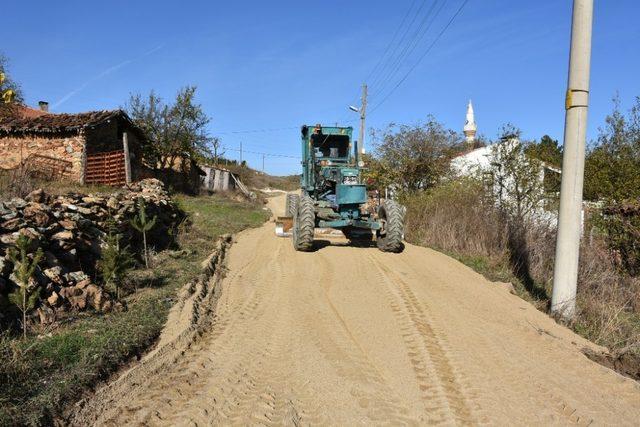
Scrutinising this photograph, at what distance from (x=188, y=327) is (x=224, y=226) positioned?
9894 mm

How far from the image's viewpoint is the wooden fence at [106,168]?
56.4ft

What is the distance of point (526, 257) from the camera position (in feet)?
31.8

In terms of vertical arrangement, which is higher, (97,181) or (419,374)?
(97,181)

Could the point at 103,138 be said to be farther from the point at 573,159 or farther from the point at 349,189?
the point at 573,159

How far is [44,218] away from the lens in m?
6.56

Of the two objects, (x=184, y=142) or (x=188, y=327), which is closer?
(x=188, y=327)

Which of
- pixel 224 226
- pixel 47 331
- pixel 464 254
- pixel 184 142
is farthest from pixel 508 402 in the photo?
pixel 184 142

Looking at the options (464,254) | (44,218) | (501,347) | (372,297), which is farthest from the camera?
(464,254)

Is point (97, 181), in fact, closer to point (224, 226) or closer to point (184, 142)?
point (224, 226)

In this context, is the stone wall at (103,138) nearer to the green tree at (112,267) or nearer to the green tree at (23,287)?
the green tree at (112,267)

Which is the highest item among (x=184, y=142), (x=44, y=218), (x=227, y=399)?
(x=184, y=142)

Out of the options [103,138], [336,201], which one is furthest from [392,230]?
[103,138]

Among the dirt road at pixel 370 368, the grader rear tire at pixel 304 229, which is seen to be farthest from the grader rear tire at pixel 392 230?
the dirt road at pixel 370 368

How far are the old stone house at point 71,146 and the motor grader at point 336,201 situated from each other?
7.01 metres
